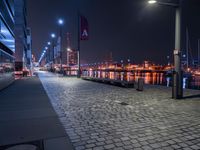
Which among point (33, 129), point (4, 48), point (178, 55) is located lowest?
point (33, 129)

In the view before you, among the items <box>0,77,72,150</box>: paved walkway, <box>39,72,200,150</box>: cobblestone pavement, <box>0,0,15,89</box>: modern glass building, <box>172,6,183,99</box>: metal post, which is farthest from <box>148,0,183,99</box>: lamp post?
<box>0,0,15,89</box>: modern glass building

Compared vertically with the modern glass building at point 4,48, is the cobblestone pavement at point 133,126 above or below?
below

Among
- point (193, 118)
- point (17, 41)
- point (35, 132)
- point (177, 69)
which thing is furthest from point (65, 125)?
point (17, 41)

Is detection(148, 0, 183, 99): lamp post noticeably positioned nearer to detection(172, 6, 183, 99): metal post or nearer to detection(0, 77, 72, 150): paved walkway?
detection(172, 6, 183, 99): metal post

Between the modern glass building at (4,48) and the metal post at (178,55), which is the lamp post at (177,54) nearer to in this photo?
the metal post at (178,55)

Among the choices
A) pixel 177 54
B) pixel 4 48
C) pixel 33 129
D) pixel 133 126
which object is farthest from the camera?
pixel 4 48

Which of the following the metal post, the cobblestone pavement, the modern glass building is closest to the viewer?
the cobblestone pavement

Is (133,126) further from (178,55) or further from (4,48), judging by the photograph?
(4,48)

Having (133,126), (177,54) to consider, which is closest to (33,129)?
(133,126)

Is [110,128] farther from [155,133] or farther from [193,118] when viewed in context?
[193,118]

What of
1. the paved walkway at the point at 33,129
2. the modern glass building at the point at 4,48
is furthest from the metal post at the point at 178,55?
the modern glass building at the point at 4,48

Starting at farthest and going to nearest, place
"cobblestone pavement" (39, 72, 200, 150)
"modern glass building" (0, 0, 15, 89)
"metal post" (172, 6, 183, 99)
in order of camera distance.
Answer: "modern glass building" (0, 0, 15, 89)
"metal post" (172, 6, 183, 99)
"cobblestone pavement" (39, 72, 200, 150)

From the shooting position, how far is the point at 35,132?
5.76 meters

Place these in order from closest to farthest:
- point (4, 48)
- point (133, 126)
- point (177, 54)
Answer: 1. point (133, 126)
2. point (177, 54)
3. point (4, 48)
